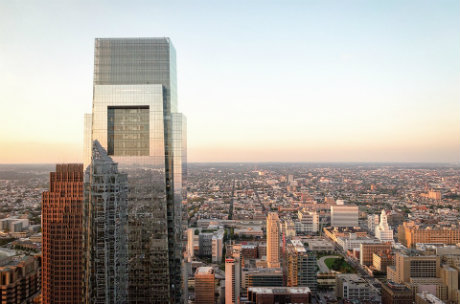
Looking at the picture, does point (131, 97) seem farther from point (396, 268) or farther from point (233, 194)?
point (233, 194)

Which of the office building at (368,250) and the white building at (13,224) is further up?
the white building at (13,224)

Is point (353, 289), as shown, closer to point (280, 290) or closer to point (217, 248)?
point (280, 290)

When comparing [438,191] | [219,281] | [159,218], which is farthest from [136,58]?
[438,191]

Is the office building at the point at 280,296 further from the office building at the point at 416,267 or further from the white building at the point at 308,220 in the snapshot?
the white building at the point at 308,220

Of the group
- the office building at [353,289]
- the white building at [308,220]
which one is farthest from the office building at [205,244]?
the office building at [353,289]

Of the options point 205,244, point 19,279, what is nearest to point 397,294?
point 205,244

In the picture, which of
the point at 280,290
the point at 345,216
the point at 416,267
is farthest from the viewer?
the point at 345,216
